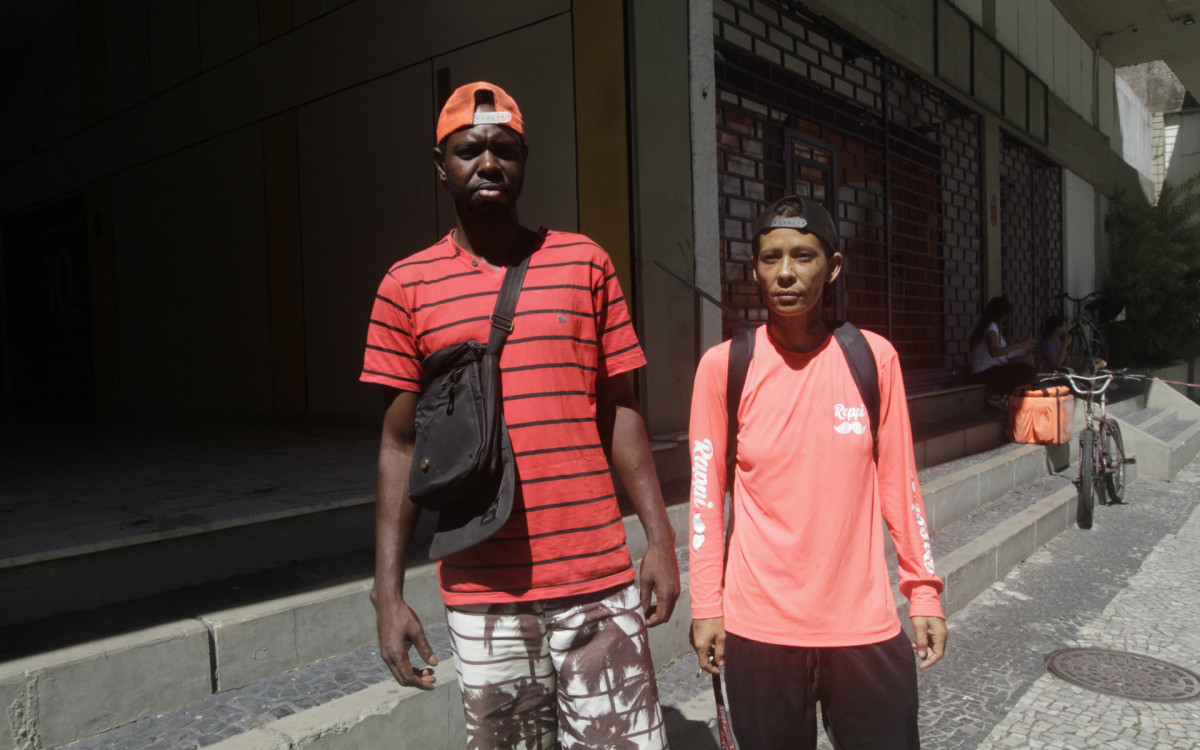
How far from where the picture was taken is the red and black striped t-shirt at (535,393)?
5.81ft

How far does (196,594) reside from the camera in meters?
3.33

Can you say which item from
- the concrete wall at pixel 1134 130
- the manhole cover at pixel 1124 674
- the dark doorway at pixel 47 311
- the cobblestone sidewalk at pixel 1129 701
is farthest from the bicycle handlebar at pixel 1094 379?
the concrete wall at pixel 1134 130

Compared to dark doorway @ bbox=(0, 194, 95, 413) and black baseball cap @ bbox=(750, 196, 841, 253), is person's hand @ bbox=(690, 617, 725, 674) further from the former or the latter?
dark doorway @ bbox=(0, 194, 95, 413)

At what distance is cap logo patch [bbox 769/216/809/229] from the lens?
2.10 m

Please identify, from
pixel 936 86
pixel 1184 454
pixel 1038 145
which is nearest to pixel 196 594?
pixel 936 86

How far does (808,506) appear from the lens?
200 cm

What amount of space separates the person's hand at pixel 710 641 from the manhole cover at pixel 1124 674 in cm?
280

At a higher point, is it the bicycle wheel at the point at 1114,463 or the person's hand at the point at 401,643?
the person's hand at the point at 401,643

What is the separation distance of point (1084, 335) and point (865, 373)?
15.9 m

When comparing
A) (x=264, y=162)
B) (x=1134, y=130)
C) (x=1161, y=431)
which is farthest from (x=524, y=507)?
(x=1134, y=130)

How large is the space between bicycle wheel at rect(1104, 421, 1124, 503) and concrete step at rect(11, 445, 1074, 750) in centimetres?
568

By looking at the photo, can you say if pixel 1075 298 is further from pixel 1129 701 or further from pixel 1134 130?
pixel 1129 701

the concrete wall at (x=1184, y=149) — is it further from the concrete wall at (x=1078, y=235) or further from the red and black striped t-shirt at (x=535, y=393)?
the red and black striped t-shirt at (x=535, y=393)

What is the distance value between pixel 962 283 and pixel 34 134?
44.2 feet
